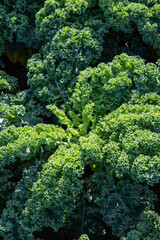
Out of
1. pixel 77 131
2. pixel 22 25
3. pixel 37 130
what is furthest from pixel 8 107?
→ pixel 22 25

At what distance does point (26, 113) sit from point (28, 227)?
1998mm

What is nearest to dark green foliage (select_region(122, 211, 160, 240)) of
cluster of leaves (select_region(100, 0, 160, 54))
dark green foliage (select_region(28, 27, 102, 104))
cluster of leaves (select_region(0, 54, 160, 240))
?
cluster of leaves (select_region(0, 54, 160, 240))

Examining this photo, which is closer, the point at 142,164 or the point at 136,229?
the point at 142,164

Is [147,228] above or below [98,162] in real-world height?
below

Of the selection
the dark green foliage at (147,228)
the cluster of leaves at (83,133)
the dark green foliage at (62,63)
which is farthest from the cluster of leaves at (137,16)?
the dark green foliage at (147,228)

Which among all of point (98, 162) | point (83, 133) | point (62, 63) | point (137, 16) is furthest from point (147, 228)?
point (137, 16)

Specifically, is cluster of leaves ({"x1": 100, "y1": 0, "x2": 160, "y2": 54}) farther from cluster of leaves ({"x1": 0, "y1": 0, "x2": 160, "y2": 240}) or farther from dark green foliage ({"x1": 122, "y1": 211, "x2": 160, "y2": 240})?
dark green foliage ({"x1": 122, "y1": 211, "x2": 160, "y2": 240})

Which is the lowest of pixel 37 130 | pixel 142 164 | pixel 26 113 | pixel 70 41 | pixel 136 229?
pixel 136 229

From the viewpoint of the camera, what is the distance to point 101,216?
17.8 feet

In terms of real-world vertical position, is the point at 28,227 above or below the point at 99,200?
A: below

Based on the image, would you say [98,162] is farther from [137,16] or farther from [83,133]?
[137,16]

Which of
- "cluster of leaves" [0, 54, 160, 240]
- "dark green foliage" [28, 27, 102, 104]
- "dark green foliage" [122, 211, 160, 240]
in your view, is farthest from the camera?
"dark green foliage" [28, 27, 102, 104]

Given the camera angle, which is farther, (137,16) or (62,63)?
(137,16)

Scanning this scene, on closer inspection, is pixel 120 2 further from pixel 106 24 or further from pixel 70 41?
pixel 70 41
